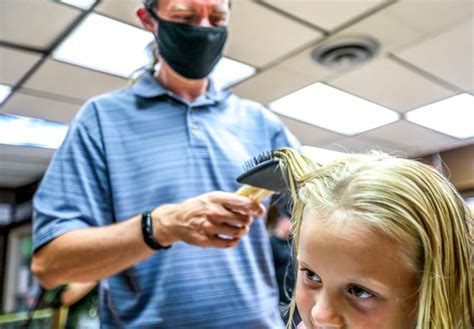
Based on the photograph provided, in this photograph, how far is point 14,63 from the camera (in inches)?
120

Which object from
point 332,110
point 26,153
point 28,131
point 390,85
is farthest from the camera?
point 26,153

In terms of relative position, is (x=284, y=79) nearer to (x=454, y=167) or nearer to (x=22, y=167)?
(x=454, y=167)

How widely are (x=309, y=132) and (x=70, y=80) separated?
260 cm

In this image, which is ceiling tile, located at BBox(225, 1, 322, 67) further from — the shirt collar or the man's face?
the shirt collar

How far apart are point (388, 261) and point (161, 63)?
968mm

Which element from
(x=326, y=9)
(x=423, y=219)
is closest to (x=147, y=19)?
(x=423, y=219)

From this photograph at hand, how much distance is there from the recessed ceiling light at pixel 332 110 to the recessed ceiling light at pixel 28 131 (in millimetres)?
2231

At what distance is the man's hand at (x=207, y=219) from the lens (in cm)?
86

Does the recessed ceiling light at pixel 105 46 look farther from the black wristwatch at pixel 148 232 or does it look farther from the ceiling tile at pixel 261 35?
the black wristwatch at pixel 148 232

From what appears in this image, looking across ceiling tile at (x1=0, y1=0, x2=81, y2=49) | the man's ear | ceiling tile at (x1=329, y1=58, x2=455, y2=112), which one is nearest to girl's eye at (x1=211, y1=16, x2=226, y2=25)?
the man's ear

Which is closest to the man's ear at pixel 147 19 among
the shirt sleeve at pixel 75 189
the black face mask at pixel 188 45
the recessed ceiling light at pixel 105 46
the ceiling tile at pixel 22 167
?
the black face mask at pixel 188 45

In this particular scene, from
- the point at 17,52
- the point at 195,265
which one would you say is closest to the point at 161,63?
the point at 195,265

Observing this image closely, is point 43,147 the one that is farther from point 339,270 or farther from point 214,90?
point 339,270

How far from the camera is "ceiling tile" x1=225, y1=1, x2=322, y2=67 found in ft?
8.21
